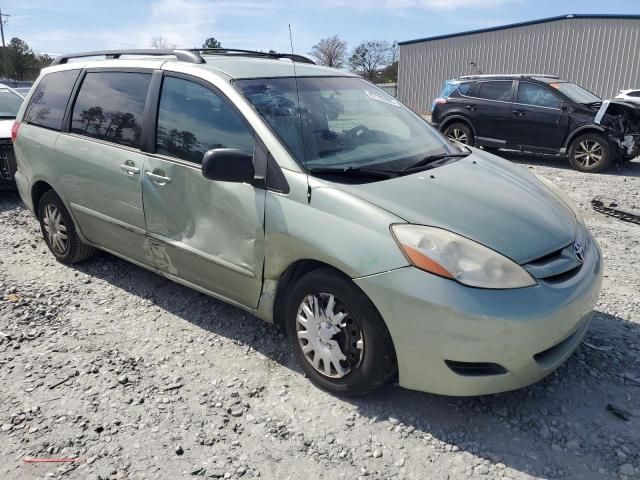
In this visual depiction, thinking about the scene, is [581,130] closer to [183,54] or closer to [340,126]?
[340,126]

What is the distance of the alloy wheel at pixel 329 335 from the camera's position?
8.86 feet

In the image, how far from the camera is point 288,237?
9.25 ft

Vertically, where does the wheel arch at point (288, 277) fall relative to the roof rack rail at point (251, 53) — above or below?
below

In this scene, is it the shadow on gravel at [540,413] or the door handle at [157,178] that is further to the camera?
the door handle at [157,178]

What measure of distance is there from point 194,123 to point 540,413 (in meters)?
2.64

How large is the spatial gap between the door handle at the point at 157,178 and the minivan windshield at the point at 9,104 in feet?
18.9

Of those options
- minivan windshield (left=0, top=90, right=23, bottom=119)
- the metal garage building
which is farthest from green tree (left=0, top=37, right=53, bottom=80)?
minivan windshield (left=0, top=90, right=23, bottom=119)

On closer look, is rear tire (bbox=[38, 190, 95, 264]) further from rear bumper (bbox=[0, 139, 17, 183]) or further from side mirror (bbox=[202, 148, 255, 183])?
rear bumper (bbox=[0, 139, 17, 183])

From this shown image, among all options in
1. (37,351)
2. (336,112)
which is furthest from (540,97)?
(37,351)

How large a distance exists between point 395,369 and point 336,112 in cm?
170

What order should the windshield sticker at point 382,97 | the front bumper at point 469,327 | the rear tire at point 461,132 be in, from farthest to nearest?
the rear tire at point 461,132 < the windshield sticker at point 382,97 < the front bumper at point 469,327

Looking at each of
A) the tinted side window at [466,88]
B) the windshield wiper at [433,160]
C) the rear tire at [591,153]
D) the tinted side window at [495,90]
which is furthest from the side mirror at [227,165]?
the tinted side window at [466,88]

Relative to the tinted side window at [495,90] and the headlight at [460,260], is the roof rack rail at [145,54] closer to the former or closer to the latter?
the headlight at [460,260]

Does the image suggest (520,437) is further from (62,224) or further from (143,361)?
(62,224)
